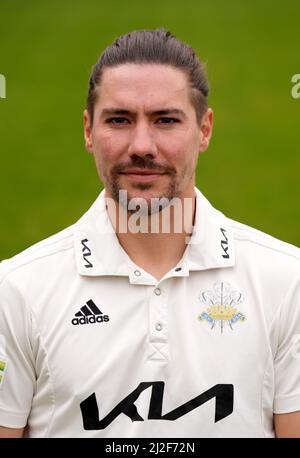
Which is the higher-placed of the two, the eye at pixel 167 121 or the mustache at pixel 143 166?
the eye at pixel 167 121

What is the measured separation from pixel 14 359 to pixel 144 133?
1.04 metres

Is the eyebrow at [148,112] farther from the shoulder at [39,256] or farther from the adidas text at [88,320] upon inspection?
the adidas text at [88,320]

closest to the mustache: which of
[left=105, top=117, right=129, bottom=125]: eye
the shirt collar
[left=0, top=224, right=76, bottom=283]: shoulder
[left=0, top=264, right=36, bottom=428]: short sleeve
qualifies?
[left=105, top=117, right=129, bottom=125]: eye

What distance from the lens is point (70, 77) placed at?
1302 centimetres

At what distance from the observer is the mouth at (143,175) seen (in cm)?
416

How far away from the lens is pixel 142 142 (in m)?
4.11

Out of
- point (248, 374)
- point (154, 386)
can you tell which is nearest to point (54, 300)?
point (154, 386)

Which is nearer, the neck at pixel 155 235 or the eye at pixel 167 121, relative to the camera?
the eye at pixel 167 121

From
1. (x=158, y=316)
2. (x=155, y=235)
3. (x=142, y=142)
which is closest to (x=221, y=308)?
(x=158, y=316)

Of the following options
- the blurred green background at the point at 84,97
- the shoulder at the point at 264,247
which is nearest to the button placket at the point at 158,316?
the shoulder at the point at 264,247

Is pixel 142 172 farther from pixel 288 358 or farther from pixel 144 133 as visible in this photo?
pixel 288 358

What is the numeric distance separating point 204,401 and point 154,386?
21 cm

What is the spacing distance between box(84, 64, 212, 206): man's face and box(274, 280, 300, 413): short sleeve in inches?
25.4
